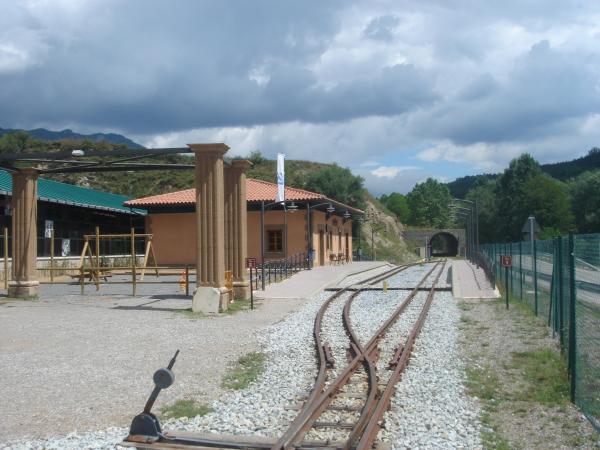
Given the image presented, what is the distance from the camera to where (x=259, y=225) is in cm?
3878

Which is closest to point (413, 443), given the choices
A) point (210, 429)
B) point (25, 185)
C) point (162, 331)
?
point (210, 429)

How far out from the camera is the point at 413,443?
19.4ft

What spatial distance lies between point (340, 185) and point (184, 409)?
6234 centimetres

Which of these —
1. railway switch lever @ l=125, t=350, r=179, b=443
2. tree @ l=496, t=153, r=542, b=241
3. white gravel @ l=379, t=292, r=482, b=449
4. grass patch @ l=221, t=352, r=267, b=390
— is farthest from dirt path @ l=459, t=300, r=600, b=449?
tree @ l=496, t=153, r=542, b=241

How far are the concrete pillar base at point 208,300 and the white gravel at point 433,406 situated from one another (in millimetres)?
6376

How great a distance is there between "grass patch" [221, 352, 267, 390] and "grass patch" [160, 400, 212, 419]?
0.95 m

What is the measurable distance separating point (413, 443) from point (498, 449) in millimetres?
726

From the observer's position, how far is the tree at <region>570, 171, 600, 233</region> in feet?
279

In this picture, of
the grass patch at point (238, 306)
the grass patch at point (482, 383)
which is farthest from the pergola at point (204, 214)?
the grass patch at point (482, 383)

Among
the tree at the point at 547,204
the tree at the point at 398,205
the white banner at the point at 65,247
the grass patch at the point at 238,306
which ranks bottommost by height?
the grass patch at the point at 238,306

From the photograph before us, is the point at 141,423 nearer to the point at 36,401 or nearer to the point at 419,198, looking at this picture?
the point at 36,401

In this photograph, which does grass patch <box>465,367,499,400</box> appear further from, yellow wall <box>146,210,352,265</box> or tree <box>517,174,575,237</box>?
tree <box>517,174,575,237</box>

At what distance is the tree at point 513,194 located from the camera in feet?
311

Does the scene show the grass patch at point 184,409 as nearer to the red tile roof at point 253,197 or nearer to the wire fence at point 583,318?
the wire fence at point 583,318
